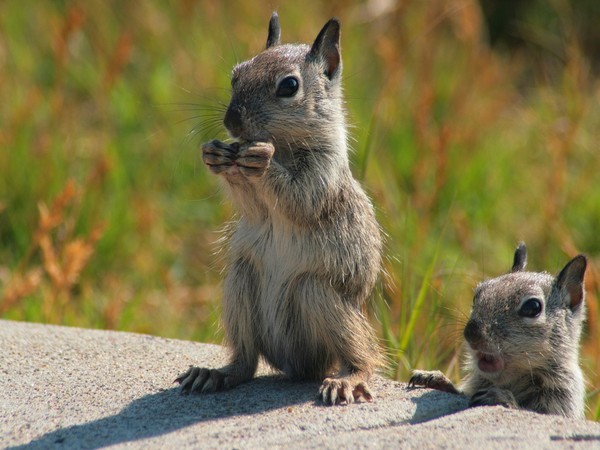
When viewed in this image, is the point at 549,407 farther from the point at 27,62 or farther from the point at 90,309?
the point at 27,62

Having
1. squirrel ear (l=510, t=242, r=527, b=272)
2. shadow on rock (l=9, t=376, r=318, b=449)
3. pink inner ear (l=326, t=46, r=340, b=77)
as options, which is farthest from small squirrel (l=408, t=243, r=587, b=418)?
pink inner ear (l=326, t=46, r=340, b=77)

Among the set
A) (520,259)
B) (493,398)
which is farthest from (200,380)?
(520,259)

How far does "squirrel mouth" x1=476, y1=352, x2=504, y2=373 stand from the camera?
455 centimetres

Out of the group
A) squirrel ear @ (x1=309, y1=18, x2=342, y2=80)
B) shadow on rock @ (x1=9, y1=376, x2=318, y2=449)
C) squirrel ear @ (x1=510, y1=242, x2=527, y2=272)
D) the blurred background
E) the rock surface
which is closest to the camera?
the rock surface

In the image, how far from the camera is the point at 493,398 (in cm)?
427

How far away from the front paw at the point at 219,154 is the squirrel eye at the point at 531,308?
1.59 meters

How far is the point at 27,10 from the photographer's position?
34.0 feet

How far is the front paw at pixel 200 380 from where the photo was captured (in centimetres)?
448

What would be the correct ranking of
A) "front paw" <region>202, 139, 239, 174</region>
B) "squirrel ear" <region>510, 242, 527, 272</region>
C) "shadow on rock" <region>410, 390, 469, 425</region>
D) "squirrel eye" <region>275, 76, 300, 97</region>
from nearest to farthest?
"shadow on rock" <region>410, 390, 469, 425</region>, "front paw" <region>202, 139, 239, 174</region>, "squirrel eye" <region>275, 76, 300, 97</region>, "squirrel ear" <region>510, 242, 527, 272</region>

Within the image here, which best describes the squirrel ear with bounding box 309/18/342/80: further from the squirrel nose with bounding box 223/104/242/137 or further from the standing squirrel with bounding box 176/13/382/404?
the squirrel nose with bounding box 223/104/242/137

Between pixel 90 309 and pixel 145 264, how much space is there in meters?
1.05

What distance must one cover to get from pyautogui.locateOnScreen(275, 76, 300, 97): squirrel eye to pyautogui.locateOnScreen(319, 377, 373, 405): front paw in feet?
4.52

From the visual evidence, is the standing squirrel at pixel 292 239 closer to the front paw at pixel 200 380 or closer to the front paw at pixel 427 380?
the front paw at pixel 200 380

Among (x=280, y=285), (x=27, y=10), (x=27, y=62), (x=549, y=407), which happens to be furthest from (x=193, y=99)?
(x=549, y=407)
